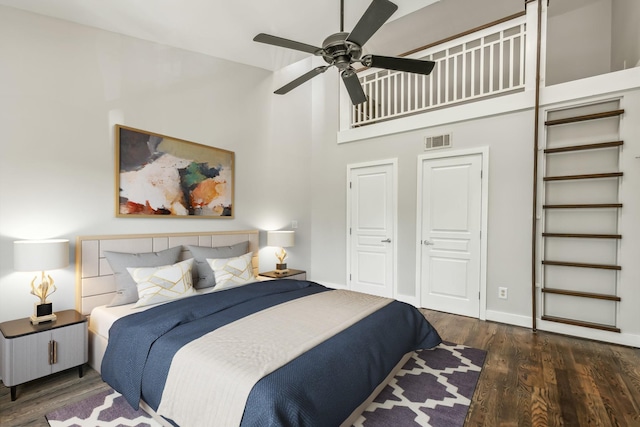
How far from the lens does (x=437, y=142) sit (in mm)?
3951

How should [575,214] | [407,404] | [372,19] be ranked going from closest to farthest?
[372,19], [407,404], [575,214]

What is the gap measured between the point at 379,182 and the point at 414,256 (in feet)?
3.76

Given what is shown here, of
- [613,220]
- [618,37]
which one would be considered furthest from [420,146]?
[618,37]

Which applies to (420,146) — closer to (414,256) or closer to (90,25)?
(414,256)

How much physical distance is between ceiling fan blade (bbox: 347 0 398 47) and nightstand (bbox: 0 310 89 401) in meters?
2.82

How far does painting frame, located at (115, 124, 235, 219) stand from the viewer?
2963 millimetres

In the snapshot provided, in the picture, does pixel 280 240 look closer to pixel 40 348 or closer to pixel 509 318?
pixel 40 348

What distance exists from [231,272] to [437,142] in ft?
9.60

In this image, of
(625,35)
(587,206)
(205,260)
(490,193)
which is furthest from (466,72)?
(205,260)

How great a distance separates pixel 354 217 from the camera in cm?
475

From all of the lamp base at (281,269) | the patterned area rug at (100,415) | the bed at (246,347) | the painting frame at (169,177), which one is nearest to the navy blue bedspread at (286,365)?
the bed at (246,347)

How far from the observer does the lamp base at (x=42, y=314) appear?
2.25 m

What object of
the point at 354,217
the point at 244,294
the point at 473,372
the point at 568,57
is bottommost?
the point at 473,372

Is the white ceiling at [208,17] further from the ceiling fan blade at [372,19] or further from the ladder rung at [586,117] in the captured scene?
the ladder rung at [586,117]
